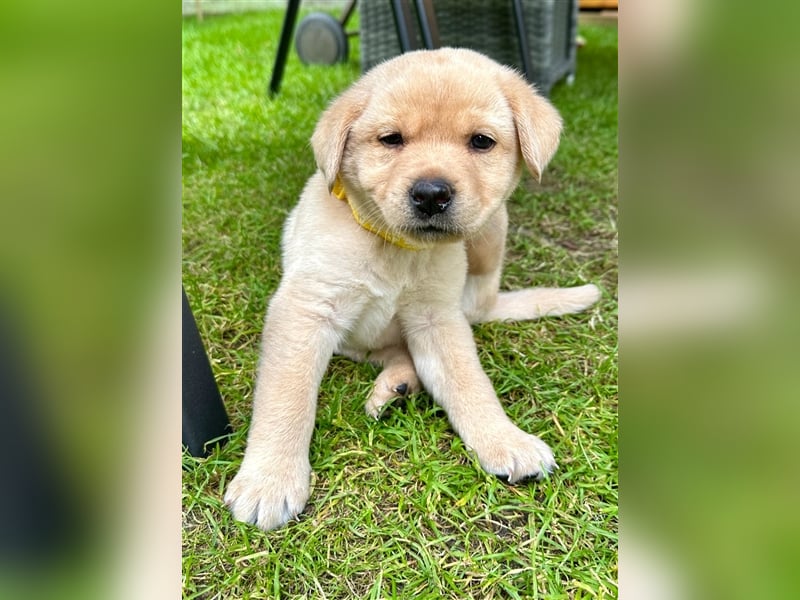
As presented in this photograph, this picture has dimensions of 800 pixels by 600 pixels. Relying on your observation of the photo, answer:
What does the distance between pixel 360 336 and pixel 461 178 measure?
0.68 meters

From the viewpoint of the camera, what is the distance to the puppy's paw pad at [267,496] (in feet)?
4.94

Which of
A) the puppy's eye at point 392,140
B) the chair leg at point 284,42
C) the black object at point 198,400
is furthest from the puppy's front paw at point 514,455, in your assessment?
the chair leg at point 284,42

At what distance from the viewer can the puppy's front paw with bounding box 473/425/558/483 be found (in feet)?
5.41

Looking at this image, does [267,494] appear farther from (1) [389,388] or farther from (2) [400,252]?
(2) [400,252]

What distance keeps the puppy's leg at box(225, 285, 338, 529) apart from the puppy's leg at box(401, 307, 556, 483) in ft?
1.09

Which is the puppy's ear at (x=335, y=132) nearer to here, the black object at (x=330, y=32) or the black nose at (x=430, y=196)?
the black nose at (x=430, y=196)

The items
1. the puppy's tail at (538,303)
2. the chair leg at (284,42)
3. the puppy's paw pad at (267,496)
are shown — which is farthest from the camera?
the chair leg at (284,42)

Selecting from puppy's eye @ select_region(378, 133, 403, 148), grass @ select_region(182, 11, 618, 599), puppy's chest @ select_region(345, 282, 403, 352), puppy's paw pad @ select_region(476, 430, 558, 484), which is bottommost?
grass @ select_region(182, 11, 618, 599)

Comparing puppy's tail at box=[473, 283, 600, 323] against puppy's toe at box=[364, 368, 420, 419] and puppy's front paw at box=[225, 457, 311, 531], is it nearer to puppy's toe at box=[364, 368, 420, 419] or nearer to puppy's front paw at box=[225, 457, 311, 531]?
puppy's toe at box=[364, 368, 420, 419]

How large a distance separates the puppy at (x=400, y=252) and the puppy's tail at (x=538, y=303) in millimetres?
443

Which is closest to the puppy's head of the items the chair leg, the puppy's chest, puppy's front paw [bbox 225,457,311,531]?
the puppy's chest
